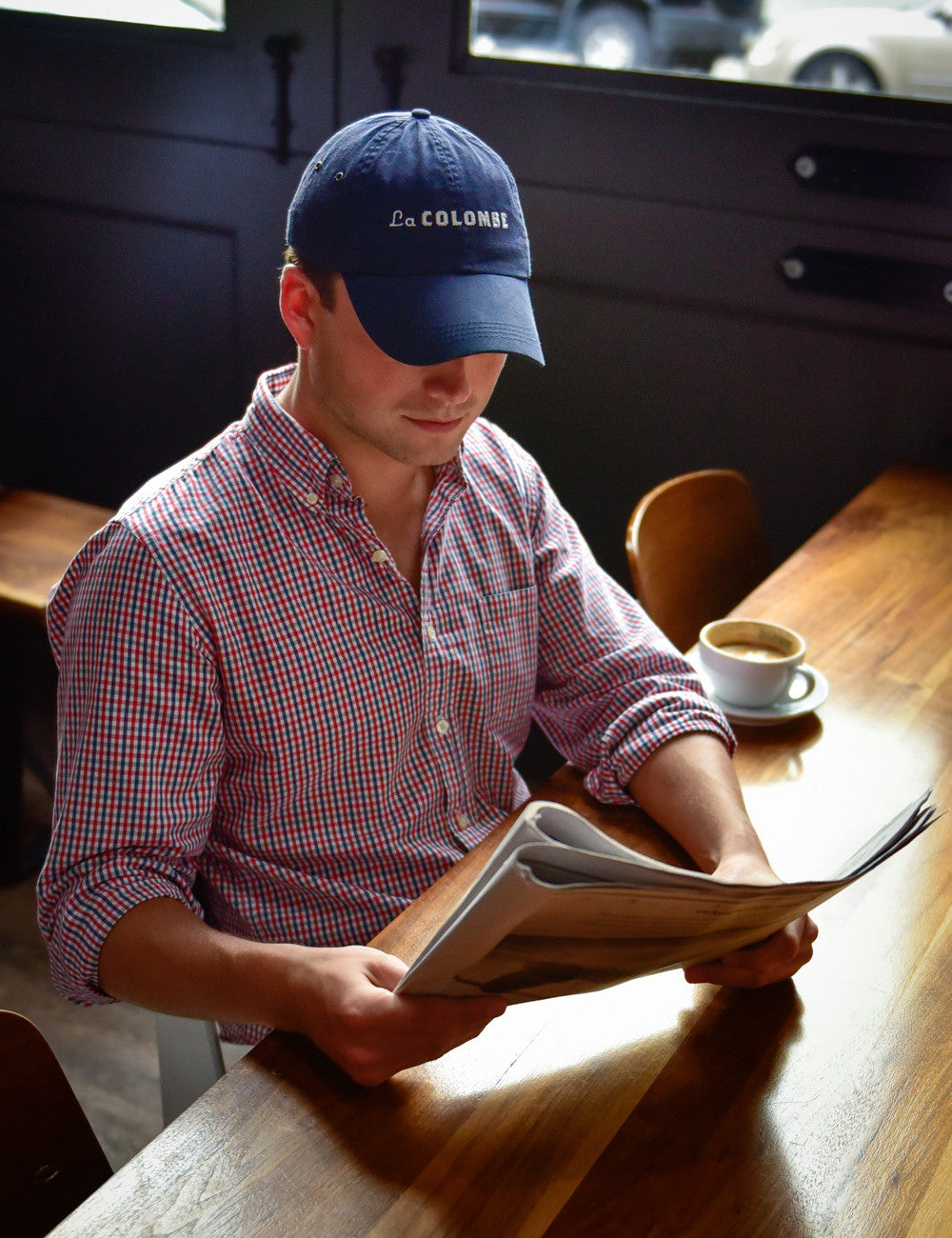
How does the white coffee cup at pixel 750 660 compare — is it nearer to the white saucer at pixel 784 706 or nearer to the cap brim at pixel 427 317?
the white saucer at pixel 784 706

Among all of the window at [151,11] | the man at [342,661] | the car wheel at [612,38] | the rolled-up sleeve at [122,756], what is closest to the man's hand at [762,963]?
the man at [342,661]

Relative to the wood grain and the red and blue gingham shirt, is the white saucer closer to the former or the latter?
the red and blue gingham shirt

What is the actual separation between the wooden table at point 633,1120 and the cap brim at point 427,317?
0.45 meters

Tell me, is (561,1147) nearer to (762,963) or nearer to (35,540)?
(762,963)

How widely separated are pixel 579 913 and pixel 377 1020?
0.19 meters

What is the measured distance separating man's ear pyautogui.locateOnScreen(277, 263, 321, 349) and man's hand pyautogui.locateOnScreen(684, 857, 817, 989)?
0.62 meters

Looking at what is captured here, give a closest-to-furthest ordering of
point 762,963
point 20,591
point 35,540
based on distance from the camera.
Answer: point 762,963 → point 20,591 → point 35,540

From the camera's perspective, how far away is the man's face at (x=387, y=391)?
3.59 ft

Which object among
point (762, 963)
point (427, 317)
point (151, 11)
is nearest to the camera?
point (762, 963)

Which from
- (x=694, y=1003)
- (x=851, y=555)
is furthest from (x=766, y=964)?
(x=851, y=555)

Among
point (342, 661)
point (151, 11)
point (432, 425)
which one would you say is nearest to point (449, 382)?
point (432, 425)

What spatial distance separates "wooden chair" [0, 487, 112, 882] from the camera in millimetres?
2152

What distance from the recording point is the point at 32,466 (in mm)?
3051

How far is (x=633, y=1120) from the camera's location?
0.80 m
